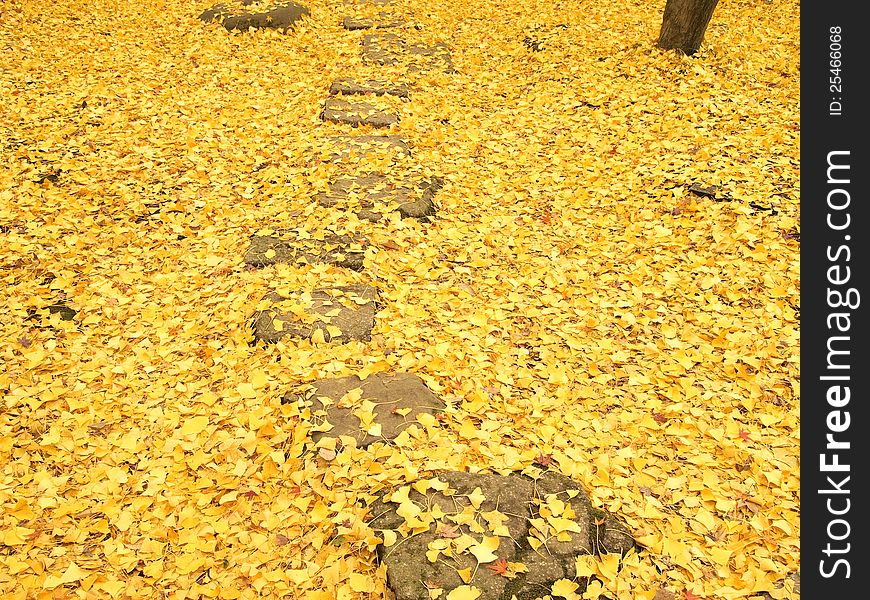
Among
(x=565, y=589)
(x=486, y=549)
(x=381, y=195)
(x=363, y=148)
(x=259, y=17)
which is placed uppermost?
(x=259, y=17)

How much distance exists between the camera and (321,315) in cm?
447

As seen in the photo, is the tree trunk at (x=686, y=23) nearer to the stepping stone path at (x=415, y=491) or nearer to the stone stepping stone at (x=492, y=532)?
the stepping stone path at (x=415, y=491)

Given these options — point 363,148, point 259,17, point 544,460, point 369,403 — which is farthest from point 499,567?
point 259,17

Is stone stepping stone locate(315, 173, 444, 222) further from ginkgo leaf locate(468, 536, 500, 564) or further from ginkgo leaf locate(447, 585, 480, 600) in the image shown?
ginkgo leaf locate(447, 585, 480, 600)

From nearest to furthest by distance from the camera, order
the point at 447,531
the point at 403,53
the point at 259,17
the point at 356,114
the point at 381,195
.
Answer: the point at 447,531 < the point at 381,195 < the point at 356,114 < the point at 403,53 < the point at 259,17

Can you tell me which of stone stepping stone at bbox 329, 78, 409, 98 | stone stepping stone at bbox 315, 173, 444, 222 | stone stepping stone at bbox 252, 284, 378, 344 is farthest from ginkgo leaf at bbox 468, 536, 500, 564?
stone stepping stone at bbox 329, 78, 409, 98

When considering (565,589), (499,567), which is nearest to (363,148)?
(499,567)

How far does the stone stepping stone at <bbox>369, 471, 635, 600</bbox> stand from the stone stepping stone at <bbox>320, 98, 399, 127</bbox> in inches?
211

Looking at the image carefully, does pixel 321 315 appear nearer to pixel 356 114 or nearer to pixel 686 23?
pixel 356 114

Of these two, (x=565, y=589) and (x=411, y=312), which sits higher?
(x=411, y=312)

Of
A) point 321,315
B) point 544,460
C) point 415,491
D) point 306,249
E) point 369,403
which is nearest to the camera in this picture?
point 415,491

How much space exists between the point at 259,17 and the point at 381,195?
21.0 feet

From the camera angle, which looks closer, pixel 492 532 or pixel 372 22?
pixel 492 532

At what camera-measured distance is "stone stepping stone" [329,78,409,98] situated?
8156mm
